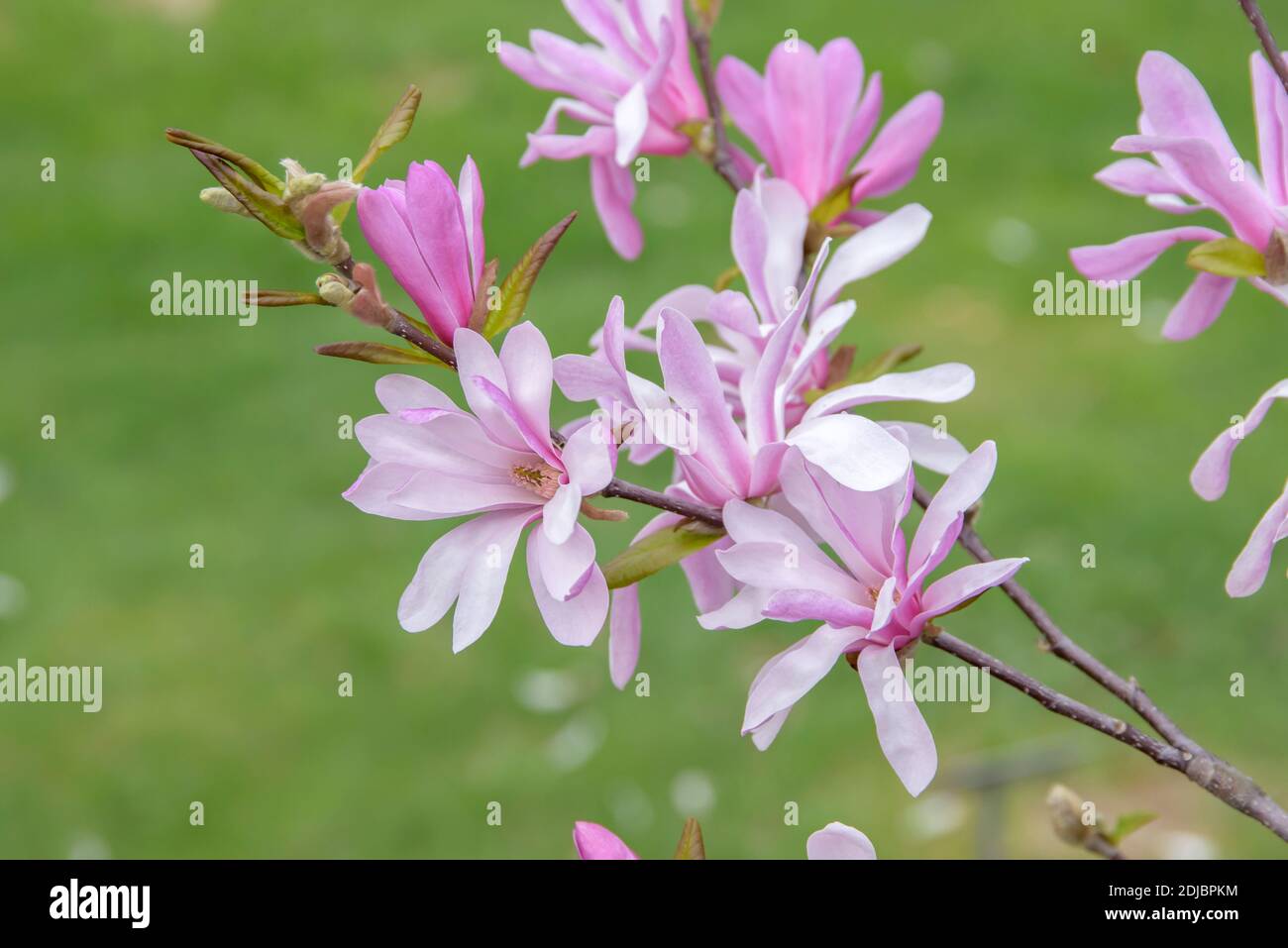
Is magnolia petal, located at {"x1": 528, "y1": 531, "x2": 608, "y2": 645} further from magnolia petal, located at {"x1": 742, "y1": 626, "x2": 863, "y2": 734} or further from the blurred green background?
the blurred green background

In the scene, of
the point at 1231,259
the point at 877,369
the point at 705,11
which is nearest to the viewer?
the point at 1231,259

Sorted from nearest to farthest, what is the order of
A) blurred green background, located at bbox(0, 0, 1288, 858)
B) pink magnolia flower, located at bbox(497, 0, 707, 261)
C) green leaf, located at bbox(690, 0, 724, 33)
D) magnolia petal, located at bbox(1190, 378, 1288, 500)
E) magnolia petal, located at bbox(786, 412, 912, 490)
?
1. magnolia petal, located at bbox(786, 412, 912, 490)
2. magnolia petal, located at bbox(1190, 378, 1288, 500)
3. pink magnolia flower, located at bbox(497, 0, 707, 261)
4. green leaf, located at bbox(690, 0, 724, 33)
5. blurred green background, located at bbox(0, 0, 1288, 858)

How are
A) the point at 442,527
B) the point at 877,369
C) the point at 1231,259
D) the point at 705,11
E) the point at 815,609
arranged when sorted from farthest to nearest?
1. the point at 442,527
2. the point at 705,11
3. the point at 877,369
4. the point at 1231,259
5. the point at 815,609

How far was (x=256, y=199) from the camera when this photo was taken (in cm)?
62

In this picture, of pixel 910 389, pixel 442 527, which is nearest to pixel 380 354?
pixel 910 389

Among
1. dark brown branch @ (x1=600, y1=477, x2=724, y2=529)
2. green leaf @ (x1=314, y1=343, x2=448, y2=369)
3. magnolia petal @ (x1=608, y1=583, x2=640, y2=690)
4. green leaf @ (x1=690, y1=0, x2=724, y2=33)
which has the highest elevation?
green leaf @ (x1=690, y1=0, x2=724, y2=33)

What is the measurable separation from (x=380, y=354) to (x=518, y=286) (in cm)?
7

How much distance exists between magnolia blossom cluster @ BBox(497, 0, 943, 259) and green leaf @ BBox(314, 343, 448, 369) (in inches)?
7.8

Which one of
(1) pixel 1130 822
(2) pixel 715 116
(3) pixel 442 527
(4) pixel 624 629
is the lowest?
(1) pixel 1130 822

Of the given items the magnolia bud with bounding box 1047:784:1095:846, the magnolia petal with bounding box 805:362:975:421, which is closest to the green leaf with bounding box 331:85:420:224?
the magnolia petal with bounding box 805:362:975:421

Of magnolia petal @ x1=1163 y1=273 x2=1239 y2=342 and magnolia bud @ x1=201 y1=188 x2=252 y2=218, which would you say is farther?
magnolia petal @ x1=1163 y1=273 x2=1239 y2=342

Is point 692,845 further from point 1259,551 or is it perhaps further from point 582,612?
point 1259,551

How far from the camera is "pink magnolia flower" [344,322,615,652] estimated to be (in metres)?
0.60
